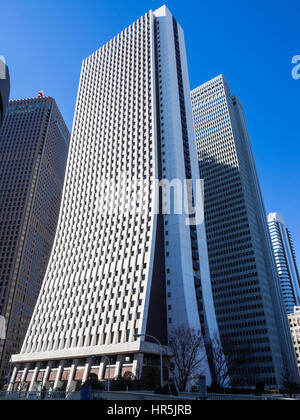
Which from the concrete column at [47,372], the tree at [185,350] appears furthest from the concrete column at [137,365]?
the concrete column at [47,372]

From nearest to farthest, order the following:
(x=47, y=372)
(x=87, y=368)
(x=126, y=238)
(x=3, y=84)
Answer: (x=3, y=84) → (x=87, y=368) → (x=47, y=372) → (x=126, y=238)

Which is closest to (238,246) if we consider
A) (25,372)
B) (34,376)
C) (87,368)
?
(87,368)

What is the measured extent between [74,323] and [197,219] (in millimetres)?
40606

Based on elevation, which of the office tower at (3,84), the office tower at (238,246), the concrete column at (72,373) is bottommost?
the concrete column at (72,373)

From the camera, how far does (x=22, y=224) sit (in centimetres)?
17250

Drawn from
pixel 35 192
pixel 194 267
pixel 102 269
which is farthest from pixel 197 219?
pixel 35 192

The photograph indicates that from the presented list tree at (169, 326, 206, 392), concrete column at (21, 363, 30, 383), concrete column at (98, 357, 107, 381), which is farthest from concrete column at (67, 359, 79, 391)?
tree at (169, 326, 206, 392)

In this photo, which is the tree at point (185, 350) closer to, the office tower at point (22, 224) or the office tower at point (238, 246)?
the office tower at point (238, 246)

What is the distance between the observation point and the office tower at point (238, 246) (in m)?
123

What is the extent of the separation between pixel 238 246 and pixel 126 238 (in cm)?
6886

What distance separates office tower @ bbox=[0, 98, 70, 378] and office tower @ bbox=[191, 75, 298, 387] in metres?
85.8

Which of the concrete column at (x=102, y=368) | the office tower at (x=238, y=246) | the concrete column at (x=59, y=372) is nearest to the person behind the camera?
the concrete column at (x=102, y=368)

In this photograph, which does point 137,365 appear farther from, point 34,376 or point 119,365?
point 34,376

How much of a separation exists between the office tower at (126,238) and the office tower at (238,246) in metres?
35.8
